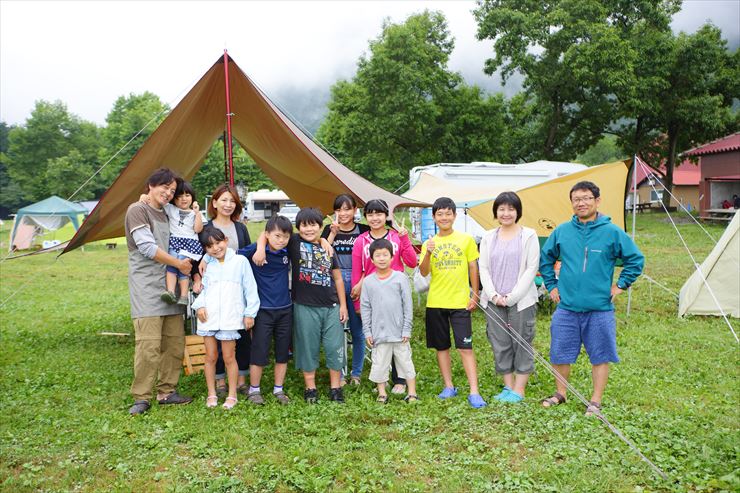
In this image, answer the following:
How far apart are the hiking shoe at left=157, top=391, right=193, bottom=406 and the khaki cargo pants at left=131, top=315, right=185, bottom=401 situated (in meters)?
0.04

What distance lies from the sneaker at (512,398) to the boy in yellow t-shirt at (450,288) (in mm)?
172

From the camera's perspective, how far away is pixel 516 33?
795 inches

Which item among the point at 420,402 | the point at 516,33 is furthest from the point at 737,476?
the point at 516,33

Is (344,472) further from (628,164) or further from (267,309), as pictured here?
(628,164)

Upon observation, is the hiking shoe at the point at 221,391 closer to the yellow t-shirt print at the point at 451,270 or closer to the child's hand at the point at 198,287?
the child's hand at the point at 198,287

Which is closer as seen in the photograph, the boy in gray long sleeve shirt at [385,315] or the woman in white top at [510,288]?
the woman in white top at [510,288]

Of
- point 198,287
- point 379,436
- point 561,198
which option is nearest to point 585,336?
point 379,436

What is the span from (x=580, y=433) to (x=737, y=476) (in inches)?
33.3

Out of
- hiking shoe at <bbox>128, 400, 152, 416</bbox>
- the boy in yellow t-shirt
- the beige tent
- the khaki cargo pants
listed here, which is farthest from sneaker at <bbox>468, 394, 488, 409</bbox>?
the beige tent

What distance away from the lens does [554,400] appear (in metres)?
4.05

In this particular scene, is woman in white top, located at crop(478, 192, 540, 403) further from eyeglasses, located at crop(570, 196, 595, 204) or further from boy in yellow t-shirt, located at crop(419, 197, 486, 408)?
eyeglasses, located at crop(570, 196, 595, 204)

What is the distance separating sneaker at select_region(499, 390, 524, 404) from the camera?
4121 mm

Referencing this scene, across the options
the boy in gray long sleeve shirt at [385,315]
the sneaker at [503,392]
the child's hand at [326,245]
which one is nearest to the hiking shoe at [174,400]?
the boy in gray long sleeve shirt at [385,315]

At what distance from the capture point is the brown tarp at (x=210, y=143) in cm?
532
